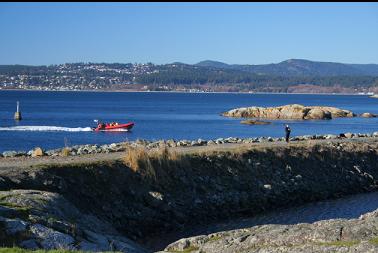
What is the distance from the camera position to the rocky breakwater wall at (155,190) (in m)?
16.8

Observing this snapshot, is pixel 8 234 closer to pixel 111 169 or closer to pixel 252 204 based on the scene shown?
pixel 111 169

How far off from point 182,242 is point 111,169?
27.5 ft

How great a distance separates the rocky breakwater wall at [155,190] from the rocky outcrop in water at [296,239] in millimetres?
2096

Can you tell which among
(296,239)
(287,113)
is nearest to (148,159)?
(296,239)

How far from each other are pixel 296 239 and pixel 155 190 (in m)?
10.1

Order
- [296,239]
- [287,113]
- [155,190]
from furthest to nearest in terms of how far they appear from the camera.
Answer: [287,113] < [155,190] < [296,239]

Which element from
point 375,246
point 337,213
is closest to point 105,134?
point 337,213

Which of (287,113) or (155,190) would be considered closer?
(155,190)

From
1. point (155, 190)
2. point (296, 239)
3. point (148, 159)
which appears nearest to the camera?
point (296, 239)

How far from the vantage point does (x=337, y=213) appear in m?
27.3

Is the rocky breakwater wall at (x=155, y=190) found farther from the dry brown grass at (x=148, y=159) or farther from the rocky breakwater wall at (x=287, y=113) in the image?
the rocky breakwater wall at (x=287, y=113)

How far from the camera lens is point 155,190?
2558cm

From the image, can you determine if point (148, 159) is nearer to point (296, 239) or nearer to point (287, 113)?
point (296, 239)

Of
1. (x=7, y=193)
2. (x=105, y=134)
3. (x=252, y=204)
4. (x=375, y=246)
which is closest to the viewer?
(x=375, y=246)
